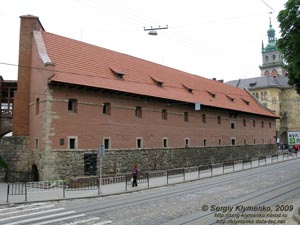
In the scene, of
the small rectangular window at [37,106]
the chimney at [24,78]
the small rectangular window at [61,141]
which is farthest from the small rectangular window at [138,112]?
the chimney at [24,78]

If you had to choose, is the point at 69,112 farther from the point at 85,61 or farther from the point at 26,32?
the point at 26,32

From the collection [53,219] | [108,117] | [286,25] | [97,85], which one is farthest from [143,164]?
[53,219]

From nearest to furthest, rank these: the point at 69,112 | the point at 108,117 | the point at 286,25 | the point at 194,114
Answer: the point at 286,25 < the point at 69,112 < the point at 108,117 < the point at 194,114

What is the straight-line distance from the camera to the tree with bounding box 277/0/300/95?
21.0 metres

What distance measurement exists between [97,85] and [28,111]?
22.8ft

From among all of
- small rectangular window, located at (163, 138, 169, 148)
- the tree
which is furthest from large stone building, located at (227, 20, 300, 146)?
the tree

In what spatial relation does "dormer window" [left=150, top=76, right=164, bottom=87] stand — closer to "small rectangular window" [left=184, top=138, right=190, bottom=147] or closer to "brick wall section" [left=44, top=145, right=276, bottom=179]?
"small rectangular window" [left=184, top=138, right=190, bottom=147]

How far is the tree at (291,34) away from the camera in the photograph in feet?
68.8

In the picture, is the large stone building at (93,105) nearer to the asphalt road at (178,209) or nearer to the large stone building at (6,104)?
the large stone building at (6,104)

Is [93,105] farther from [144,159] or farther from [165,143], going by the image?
[165,143]

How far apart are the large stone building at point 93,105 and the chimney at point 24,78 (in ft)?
0.28

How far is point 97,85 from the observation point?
28.8 metres

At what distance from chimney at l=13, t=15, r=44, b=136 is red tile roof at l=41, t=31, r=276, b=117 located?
1.48 meters

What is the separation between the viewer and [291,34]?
21.4 metres
